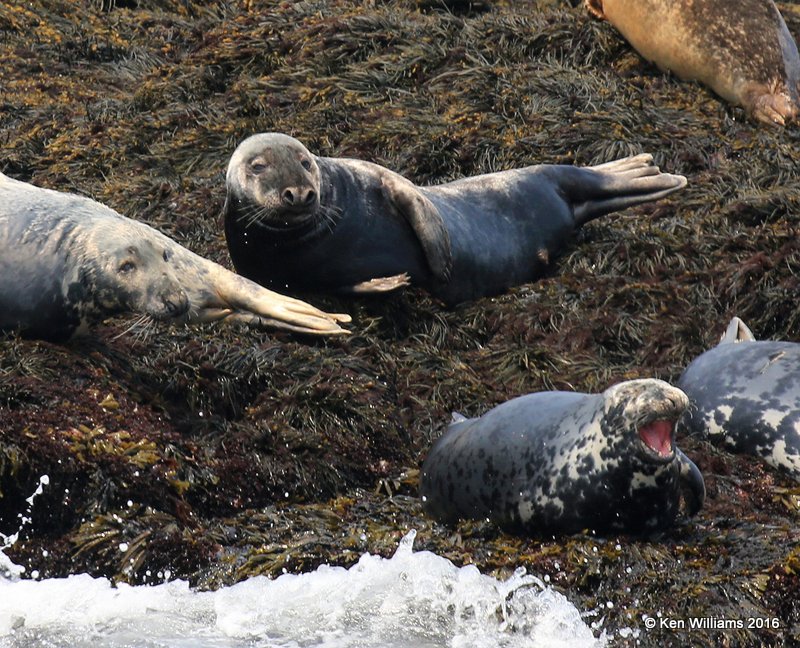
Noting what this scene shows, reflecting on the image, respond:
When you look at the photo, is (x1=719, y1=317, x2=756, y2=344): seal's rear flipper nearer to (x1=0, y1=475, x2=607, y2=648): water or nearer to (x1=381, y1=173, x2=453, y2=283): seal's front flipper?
(x1=381, y1=173, x2=453, y2=283): seal's front flipper

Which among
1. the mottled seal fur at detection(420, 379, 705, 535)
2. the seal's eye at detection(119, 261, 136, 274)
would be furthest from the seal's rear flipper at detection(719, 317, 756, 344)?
the seal's eye at detection(119, 261, 136, 274)

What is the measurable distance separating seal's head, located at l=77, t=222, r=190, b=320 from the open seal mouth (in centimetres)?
213

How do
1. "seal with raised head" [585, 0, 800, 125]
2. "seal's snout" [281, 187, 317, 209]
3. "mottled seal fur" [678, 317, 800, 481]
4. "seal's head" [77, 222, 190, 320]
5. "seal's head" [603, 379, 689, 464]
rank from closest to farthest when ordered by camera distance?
"seal's head" [603, 379, 689, 464]
"mottled seal fur" [678, 317, 800, 481]
"seal's head" [77, 222, 190, 320]
"seal's snout" [281, 187, 317, 209]
"seal with raised head" [585, 0, 800, 125]

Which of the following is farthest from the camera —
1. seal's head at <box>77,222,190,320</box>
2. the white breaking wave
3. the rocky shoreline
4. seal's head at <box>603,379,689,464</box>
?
seal's head at <box>77,222,190,320</box>

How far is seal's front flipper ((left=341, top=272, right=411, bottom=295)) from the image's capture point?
7.24 metres

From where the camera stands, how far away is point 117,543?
5.02 meters

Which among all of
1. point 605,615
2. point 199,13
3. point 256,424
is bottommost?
point 199,13

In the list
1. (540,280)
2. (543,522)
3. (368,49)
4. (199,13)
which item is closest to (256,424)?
(543,522)

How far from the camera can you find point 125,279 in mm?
6250

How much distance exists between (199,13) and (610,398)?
6771 mm

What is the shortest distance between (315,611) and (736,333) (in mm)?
2716

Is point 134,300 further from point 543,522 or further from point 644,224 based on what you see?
point 644,224

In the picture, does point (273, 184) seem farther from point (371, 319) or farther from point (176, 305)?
point (176, 305)

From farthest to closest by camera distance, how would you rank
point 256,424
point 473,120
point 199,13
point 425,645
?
point 199,13 → point 473,120 → point 256,424 → point 425,645
